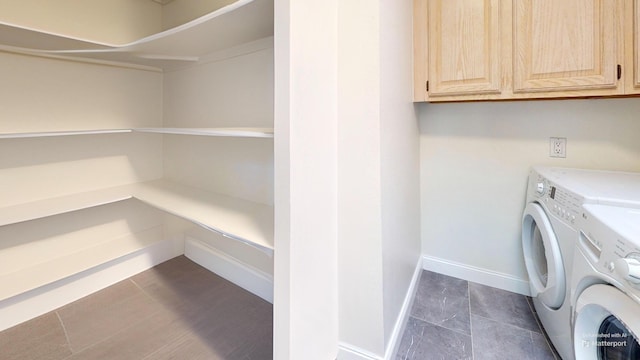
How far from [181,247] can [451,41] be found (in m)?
2.65

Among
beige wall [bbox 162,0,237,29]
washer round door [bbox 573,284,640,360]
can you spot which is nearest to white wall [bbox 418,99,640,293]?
washer round door [bbox 573,284,640,360]

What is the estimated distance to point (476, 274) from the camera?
2092 mm

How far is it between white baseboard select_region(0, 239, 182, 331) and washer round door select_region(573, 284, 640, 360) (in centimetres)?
263

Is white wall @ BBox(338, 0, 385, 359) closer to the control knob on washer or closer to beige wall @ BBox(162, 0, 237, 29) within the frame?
the control knob on washer

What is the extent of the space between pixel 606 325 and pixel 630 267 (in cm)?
36

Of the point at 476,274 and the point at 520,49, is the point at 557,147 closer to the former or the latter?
the point at 520,49

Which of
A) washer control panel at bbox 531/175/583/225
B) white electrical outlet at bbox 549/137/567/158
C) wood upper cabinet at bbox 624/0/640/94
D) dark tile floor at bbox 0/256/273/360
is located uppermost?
wood upper cabinet at bbox 624/0/640/94

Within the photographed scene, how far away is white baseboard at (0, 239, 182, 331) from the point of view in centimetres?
165

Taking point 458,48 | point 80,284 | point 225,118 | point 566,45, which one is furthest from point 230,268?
point 566,45


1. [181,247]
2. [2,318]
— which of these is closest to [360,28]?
[181,247]

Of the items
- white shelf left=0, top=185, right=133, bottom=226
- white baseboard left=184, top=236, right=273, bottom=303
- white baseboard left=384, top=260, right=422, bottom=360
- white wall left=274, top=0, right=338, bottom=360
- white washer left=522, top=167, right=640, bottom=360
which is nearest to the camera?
white wall left=274, top=0, right=338, bottom=360

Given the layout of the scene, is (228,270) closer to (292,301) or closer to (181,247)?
(181,247)

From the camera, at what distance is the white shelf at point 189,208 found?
1301 millimetres

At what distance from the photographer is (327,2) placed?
3.85 feet
